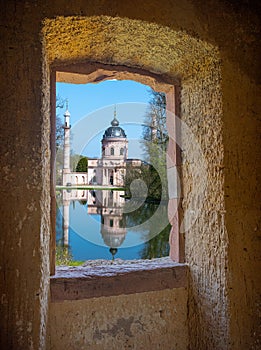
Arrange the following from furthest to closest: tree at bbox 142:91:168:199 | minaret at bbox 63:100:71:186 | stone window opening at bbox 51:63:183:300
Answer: tree at bbox 142:91:168:199 < minaret at bbox 63:100:71:186 < stone window opening at bbox 51:63:183:300

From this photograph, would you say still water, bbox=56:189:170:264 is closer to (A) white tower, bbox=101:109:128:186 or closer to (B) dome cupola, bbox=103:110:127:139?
(A) white tower, bbox=101:109:128:186

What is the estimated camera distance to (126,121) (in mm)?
1885

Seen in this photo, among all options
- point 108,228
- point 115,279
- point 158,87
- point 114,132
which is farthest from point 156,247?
point 158,87

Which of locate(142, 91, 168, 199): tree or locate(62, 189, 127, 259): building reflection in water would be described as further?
locate(142, 91, 168, 199): tree

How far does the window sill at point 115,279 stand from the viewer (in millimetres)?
1300

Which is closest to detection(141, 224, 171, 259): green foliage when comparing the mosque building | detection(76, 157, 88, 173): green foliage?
the mosque building

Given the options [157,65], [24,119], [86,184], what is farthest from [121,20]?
[86,184]

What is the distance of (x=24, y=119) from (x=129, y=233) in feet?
3.28

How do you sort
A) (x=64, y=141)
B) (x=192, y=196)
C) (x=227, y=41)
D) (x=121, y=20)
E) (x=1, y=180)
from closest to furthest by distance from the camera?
1. (x=1, y=180)
2. (x=121, y=20)
3. (x=227, y=41)
4. (x=192, y=196)
5. (x=64, y=141)

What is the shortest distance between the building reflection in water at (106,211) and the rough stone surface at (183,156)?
1.41ft

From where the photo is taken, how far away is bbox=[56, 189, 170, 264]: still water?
5.78 ft

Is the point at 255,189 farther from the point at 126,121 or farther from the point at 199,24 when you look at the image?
the point at 126,121

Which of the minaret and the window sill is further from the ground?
the minaret

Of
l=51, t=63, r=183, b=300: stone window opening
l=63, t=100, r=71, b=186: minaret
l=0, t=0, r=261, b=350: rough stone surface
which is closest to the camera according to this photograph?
l=0, t=0, r=261, b=350: rough stone surface
